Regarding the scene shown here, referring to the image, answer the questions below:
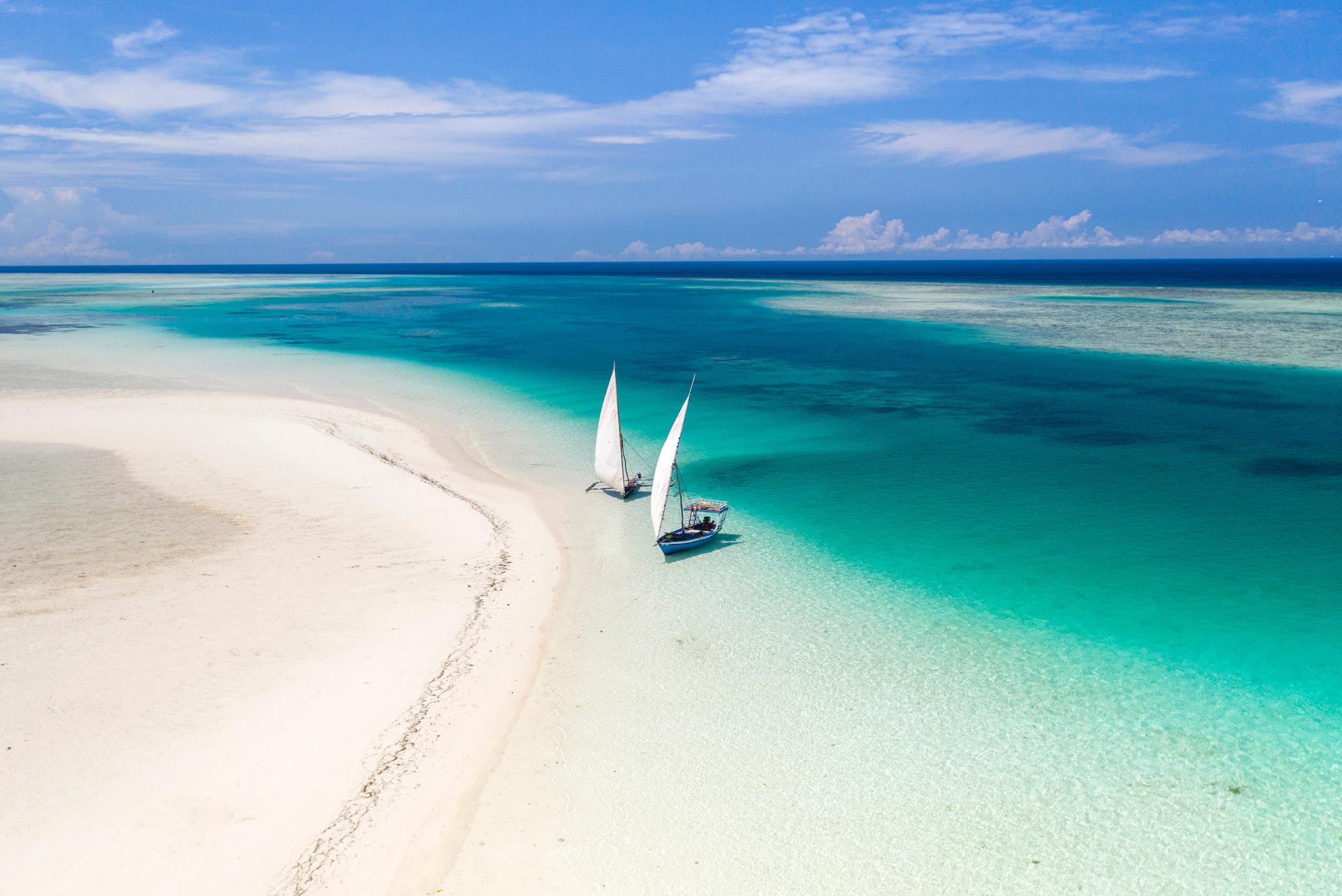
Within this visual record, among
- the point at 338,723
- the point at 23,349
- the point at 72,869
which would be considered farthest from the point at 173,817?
the point at 23,349

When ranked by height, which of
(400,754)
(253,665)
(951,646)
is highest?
(253,665)

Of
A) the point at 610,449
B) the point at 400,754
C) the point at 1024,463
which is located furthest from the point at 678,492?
the point at 400,754

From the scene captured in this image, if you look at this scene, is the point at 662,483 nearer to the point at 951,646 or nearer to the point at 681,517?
the point at 681,517

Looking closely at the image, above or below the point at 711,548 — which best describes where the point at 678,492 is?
above

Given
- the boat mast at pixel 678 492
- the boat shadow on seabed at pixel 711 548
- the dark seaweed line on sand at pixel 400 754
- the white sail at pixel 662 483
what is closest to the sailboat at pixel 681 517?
the white sail at pixel 662 483

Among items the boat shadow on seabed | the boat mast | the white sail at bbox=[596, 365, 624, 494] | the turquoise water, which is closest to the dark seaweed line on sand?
the boat shadow on seabed

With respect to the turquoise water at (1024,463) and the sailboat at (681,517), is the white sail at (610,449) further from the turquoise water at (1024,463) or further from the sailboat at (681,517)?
the sailboat at (681,517)

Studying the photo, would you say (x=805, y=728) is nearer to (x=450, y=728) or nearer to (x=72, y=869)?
(x=450, y=728)
